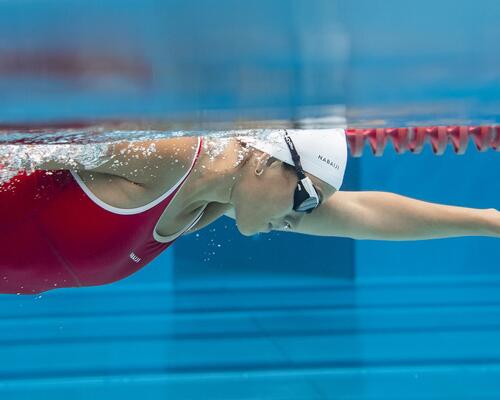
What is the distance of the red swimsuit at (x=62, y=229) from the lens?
1.19m

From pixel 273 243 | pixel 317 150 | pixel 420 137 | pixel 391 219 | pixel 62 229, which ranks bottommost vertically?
pixel 273 243

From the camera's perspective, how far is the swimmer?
3.89 ft

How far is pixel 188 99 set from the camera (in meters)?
0.78

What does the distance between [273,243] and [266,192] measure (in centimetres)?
258

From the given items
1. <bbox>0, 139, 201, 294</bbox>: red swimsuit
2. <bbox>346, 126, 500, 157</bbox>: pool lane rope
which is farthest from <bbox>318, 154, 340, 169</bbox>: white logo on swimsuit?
<bbox>346, 126, 500, 157</bbox>: pool lane rope

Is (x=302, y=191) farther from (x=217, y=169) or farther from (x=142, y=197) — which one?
(x=142, y=197)

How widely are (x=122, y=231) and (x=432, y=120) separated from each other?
0.64 meters

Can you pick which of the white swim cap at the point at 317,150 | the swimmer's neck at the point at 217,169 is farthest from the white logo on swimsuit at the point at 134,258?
the white swim cap at the point at 317,150

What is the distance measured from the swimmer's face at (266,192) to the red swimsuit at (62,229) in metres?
0.15

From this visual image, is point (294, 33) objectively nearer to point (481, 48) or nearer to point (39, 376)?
point (481, 48)

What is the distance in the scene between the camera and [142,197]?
1241mm

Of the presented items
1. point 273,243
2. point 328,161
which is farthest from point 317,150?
point 273,243

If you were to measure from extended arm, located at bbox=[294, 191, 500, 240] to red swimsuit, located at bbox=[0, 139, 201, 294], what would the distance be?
1.53 feet

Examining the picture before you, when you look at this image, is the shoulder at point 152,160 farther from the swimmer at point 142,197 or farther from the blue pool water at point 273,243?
the blue pool water at point 273,243
